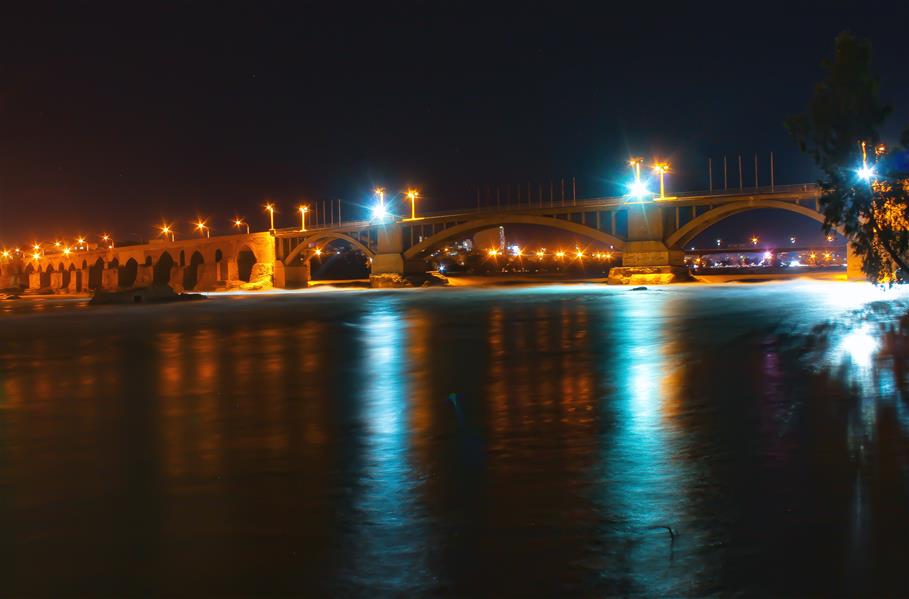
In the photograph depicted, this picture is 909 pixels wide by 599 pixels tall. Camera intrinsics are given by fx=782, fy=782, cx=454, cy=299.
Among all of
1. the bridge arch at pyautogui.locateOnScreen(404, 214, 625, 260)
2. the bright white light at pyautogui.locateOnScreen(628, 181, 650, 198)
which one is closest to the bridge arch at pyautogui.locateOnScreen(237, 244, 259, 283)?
the bridge arch at pyautogui.locateOnScreen(404, 214, 625, 260)

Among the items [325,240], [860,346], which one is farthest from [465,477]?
[325,240]

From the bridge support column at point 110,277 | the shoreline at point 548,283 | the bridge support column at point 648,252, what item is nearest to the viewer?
the bridge support column at point 648,252

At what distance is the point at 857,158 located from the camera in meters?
23.1

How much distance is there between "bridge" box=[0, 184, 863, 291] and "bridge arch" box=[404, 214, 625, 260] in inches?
4.4

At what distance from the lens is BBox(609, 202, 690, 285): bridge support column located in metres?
72.5

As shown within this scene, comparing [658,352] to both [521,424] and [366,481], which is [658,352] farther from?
[366,481]

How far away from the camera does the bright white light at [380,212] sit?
95.9 meters

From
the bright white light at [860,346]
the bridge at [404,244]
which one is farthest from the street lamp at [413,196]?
the bright white light at [860,346]

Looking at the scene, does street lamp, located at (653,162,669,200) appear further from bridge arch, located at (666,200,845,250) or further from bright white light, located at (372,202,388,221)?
bright white light, located at (372,202,388,221)

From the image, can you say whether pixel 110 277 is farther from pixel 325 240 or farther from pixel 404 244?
pixel 404 244

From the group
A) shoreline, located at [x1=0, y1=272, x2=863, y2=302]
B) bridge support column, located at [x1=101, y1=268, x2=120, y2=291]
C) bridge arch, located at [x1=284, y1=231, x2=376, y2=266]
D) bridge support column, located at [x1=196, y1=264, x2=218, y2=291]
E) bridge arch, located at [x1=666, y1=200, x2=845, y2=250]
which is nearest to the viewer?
bridge arch, located at [x1=666, y1=200, x2=845, y2=250]

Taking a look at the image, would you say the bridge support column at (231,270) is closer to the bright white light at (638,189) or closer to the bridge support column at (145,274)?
the bridge support column at (145,274)

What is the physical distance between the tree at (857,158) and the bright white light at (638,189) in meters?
50.9

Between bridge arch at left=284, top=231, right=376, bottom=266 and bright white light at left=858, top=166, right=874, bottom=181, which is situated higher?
bridge arch at left=284, top=231, right=376, bottom=266
